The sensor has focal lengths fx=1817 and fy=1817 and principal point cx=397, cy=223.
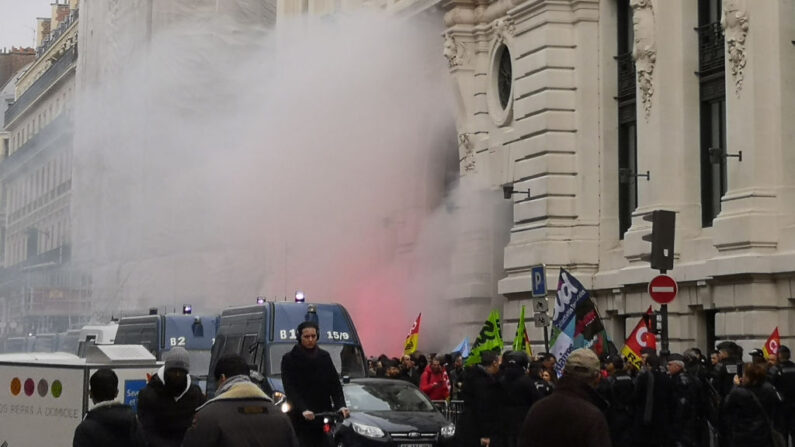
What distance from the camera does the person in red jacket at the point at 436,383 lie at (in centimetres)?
3027

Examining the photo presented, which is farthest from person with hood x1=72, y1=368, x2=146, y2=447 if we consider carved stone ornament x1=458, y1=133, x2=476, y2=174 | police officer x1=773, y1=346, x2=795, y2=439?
carved stone ornament x1=458, y1=133, x2=476, y2=174

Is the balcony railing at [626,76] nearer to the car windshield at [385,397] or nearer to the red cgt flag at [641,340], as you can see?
the red cgt flag at [641,340]

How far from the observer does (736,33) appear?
29078 mm

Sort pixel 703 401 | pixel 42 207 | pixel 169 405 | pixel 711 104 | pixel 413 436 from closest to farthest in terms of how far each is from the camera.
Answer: pixel 169 405 < pixel 703 401 < pixel 413 436 < pixel 711 104 < pixel 42 207

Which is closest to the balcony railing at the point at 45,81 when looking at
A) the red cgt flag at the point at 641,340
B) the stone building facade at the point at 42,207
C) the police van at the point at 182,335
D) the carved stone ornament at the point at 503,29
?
the stone building facade at the point at 42,207

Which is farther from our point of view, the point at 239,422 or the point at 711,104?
the point at 711,104

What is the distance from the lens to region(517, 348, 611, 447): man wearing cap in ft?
34.8

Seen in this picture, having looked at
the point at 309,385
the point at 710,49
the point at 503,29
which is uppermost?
the point at 503,29

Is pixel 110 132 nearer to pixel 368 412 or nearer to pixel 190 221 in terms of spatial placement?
pixel 190 221

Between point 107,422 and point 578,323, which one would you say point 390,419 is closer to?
point 578,323

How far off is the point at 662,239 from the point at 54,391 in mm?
12346

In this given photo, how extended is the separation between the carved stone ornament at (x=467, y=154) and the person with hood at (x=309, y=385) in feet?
75.9

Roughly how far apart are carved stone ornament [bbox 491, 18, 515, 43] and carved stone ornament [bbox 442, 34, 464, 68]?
1.26 meters

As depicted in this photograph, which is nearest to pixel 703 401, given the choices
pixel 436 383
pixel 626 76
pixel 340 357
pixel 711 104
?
pixel 340 357
